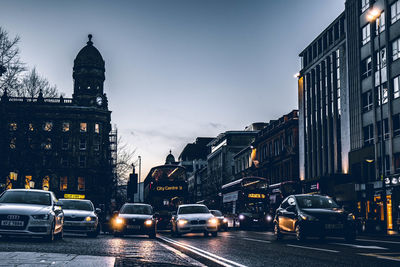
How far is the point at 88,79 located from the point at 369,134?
200 ft

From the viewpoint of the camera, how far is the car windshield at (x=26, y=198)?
53.3ft

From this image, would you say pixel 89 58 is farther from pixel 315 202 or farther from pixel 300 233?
pixel 300 233

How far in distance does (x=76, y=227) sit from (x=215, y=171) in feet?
294

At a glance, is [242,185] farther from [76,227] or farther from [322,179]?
[76,227]

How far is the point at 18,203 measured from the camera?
16.1 meters

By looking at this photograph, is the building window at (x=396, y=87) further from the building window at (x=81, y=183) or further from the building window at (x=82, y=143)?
the building window at (x=82, y=143)

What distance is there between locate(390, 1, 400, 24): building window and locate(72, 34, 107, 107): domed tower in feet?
203

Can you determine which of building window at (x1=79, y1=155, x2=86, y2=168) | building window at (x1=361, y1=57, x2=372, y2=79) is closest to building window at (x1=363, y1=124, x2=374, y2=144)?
building window at (x1=361, y1=57, x2=372, y2=79)

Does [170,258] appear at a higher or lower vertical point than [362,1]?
lower

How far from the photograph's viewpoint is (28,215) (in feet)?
48.7

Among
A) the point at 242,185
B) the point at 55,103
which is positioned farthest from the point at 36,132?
the point at 55,103

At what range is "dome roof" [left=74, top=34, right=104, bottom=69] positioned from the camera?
95125 mm

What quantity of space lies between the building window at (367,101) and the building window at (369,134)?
1395 mm

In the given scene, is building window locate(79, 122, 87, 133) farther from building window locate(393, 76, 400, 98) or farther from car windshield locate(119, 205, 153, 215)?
car windshield locate(119, 205, 153, 215)
